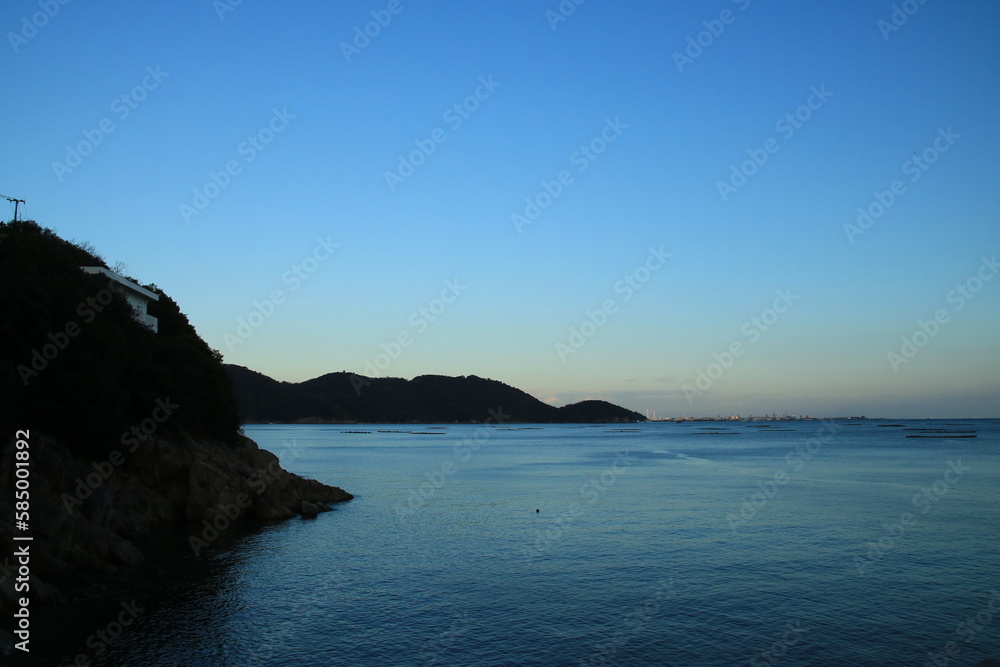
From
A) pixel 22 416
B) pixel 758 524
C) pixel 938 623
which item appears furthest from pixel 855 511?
pixel 22 416

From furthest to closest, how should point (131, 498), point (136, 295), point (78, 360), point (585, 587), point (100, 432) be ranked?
point (136, 295) → point (131, 498) → point (100, 432) → point (78, 360) → point (585, 587)

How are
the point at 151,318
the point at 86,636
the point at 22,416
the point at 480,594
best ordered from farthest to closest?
1. the point at 151,318
2. the point at 22,416
3. the point at 480,594
4. the point at 86,636

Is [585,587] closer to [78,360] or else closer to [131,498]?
[131,498]

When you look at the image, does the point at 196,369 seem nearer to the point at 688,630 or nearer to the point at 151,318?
the point at 151,318

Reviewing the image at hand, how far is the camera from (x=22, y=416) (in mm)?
30531

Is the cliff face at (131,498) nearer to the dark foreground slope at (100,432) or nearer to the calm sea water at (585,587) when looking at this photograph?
the dark foreground slope at (100,432)

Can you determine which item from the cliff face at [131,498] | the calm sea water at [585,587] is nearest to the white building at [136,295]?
the cliff face at [131,498]

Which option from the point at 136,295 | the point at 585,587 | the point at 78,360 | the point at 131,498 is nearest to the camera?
the point at 585,587

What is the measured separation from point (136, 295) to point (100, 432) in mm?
20427

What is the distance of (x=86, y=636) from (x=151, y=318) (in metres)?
38.6

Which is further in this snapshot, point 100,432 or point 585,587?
point 100,432

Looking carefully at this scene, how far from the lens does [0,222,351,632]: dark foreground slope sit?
2748 cm

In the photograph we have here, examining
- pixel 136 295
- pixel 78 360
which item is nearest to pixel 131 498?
pixel 78 360

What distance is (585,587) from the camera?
27.4 m
